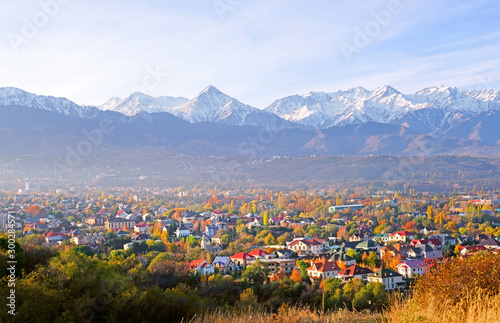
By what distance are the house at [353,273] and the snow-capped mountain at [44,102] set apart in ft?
523

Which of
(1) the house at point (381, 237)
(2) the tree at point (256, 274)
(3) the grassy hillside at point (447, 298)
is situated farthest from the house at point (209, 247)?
(3) the grassy hillside at point (447, 298)

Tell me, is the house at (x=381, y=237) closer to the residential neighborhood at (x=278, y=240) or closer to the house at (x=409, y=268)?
the residential neighborhood at (x=278, y=240)

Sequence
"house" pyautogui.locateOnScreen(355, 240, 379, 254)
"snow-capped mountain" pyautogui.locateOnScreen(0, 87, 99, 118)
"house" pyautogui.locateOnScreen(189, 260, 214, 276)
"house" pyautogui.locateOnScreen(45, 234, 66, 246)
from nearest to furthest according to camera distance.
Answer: "house" pyautogui.locateOnScreen(189, 260, 214, 276)
"house" pyautogui.locateOnScreen(355, 240, 379, 254)
"house" pyautogui.locateOnScreen(45, 234, 66, 246)
"snow-capped mountain" pyautogui.locateOnScreen(0, 87, 99, 118)

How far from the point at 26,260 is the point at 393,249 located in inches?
774

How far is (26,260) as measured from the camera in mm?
11172

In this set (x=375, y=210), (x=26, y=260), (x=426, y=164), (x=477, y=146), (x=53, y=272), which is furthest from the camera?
(x=477, y=146)

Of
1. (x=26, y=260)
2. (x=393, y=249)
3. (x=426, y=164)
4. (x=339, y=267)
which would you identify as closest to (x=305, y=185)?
(x=426, y=164)

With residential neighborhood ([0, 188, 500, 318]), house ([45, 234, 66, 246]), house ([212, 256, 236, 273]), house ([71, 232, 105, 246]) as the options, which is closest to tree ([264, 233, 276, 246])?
residential neighborhood ([0, 188, 500, 318])

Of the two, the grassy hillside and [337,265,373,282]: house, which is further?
[337,265,373,282]: house

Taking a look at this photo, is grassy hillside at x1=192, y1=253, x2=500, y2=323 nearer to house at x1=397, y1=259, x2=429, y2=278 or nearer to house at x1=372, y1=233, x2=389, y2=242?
house at x1=397, y1=259, x2=429, y2=278

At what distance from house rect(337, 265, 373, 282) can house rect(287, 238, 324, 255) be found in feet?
23.0

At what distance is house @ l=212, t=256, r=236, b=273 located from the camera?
2227 centimetres

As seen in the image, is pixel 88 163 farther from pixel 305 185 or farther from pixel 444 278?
pixel 444 278

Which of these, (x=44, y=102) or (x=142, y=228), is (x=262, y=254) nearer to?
(x=142, y=228)
